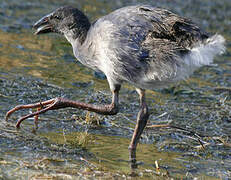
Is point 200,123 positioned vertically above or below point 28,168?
below

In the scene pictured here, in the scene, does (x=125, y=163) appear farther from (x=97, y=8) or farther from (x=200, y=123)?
(x=97, y=8)

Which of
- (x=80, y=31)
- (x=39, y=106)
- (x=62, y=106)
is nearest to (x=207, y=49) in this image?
(x=80, y=31)

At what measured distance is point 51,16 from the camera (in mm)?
6289

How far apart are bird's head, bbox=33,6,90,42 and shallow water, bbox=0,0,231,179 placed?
107 centimetres

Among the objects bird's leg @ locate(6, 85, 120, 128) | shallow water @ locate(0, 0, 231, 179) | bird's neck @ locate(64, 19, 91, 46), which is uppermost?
bird's neck @ locate(64, 19, 91, 46)

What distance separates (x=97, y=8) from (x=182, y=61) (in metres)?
7.16

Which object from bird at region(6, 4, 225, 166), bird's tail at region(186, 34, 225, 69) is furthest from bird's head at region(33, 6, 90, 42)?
bird's tail at region(186, 34, 225, 69)

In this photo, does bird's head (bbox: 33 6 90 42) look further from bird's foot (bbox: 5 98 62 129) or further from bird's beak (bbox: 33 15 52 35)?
bird's foot (bbox: 5 98 62 129)

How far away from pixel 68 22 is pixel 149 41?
49.0 inches

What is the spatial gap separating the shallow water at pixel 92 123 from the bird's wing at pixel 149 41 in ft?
3.22

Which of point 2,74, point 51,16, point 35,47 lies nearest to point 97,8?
point 35,47

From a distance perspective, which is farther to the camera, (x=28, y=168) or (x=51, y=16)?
(x=51, y=16)

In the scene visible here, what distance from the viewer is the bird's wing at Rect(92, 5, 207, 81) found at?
18.0 ft

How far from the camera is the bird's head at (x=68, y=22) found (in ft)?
20.2
